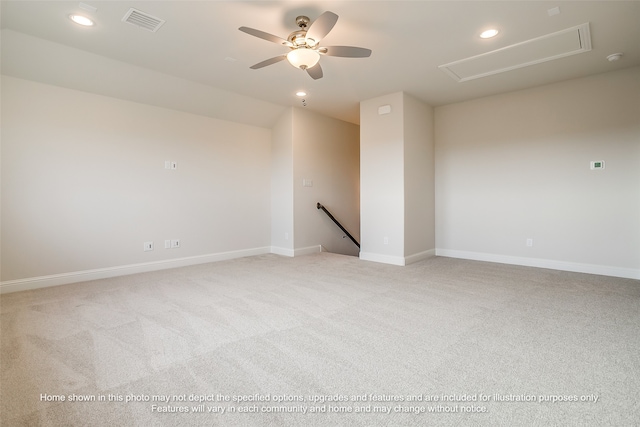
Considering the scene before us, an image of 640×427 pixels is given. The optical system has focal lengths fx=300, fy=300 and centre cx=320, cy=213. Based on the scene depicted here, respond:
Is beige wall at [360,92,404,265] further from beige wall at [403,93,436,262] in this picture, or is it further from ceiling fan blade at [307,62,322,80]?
ceiling fan blade at [307,62,322,80]

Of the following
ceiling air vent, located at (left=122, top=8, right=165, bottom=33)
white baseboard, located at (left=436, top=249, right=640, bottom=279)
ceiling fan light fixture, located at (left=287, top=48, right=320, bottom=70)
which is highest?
ceiling air vent, located at (left=122, top=8, right=165, bottom=33)

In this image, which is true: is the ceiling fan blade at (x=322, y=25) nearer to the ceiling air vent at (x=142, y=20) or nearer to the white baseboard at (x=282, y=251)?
the ceiling air vent at (x=142, y=20)

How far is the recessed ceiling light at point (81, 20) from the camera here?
9.20 ft

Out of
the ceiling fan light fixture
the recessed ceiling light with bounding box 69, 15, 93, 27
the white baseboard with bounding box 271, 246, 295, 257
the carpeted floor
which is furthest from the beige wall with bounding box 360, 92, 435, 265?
the recessed ceiling light with bounding box 69, 15, 93, 27

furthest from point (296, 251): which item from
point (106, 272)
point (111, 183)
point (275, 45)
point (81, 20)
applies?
point (81, 20)

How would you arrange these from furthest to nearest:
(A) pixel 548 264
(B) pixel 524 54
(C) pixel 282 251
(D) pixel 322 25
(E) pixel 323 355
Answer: (C) pixel 282 251, (A) pixel 548 264, (B) pixel 524 54, (D) pixel 322 25, (E) pixel 323 355

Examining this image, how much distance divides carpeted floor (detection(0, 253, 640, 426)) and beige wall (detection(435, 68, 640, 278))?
912mm

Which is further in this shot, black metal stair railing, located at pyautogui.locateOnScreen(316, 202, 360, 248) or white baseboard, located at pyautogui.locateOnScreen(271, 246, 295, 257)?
black metal stair railing, located at pyautogui.locateOnScreen(316, 202, 360, 248)

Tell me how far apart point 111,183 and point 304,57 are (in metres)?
3.28

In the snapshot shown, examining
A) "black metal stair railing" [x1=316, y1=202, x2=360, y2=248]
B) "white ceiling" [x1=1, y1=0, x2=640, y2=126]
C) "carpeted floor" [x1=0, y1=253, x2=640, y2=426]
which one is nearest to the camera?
"carpeted floor" [x1=0, y1=253, x2=640, y2=426]

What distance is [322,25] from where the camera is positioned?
95.6 inches

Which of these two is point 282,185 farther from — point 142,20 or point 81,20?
point 81,20

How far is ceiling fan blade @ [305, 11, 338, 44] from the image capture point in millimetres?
2297

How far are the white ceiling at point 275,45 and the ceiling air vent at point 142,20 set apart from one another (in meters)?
0.06
